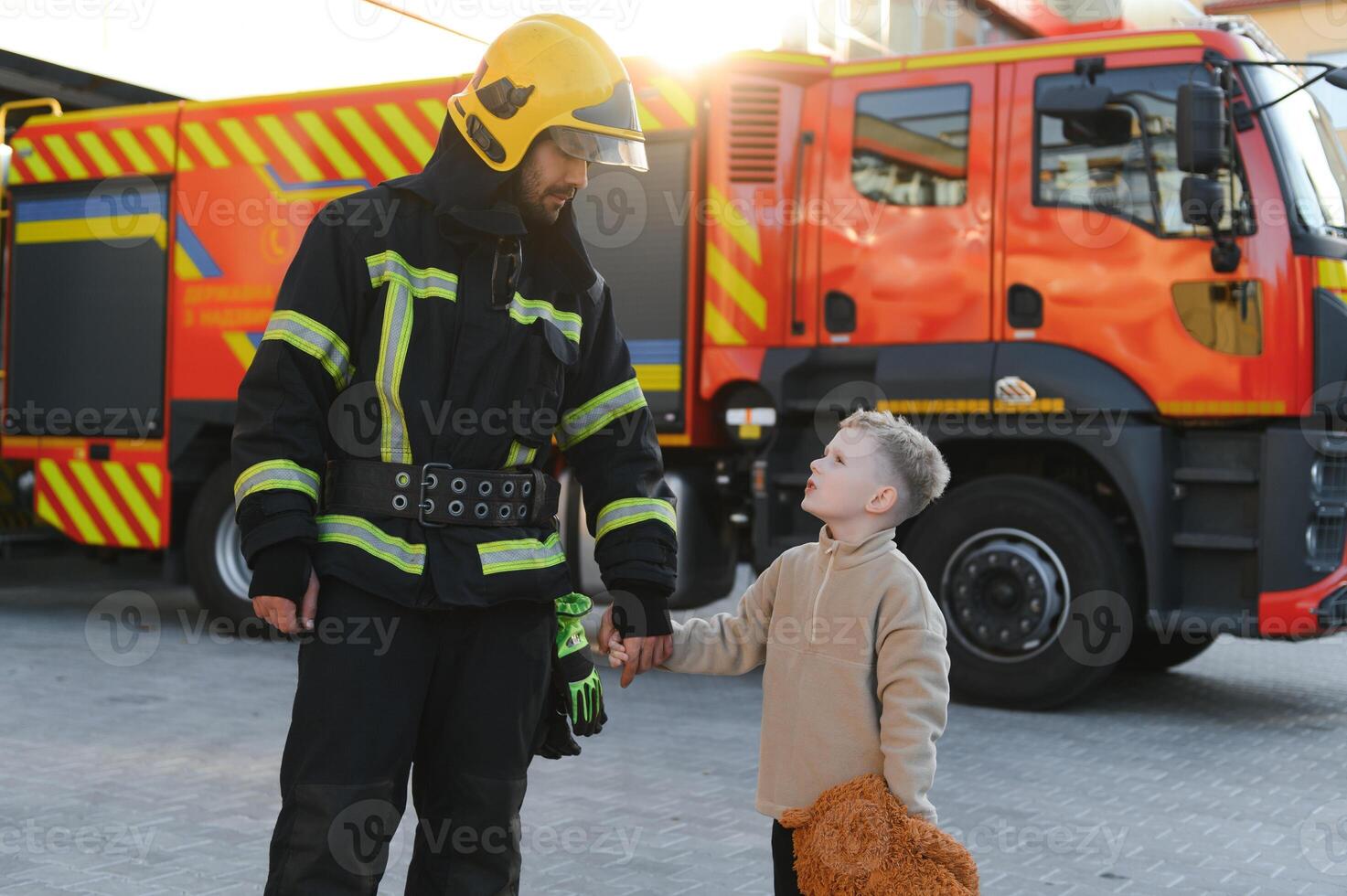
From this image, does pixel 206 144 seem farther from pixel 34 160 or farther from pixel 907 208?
pixel 907 208

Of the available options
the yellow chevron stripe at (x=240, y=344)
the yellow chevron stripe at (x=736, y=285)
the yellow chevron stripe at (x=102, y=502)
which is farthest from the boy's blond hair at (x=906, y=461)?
the yellow chevron stripe at (x=102, y=502)

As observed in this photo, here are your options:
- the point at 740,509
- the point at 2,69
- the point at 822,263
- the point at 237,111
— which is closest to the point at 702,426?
the point at 740,509

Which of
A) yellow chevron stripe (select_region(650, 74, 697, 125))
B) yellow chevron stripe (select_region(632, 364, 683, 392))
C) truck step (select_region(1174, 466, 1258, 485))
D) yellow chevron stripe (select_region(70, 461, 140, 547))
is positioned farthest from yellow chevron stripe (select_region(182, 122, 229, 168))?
truck step (select_region(1174, 466, 1258, 485))

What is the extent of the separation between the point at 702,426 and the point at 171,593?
18.1 ft

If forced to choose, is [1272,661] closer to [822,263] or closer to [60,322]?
[822,263]

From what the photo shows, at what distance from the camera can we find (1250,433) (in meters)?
6.79

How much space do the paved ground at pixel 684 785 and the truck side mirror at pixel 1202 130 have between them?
7.88 ft

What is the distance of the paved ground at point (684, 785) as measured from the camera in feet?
14.7

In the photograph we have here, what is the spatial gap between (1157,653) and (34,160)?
7210 millimetres

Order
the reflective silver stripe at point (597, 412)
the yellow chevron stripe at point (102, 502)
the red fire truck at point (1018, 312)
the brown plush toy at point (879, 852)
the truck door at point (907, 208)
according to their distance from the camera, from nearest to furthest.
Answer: the brown plush toy at point (879, 852)
the reflective silver stripe at point (597, 412)
the red fire truck at point (1018, 312)
the truck door at point (907, 208)
the yellow chevron stripe at point (102, 502)

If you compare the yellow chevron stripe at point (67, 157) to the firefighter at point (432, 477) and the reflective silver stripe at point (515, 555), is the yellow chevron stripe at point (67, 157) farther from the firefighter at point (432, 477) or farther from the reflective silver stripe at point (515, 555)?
the reflective silver stripe at point (515, 555)

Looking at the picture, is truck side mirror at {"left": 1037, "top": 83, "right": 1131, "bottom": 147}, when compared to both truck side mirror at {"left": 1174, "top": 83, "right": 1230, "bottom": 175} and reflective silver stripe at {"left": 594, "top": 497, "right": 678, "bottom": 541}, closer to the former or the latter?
truck side mirror at {"left": 1174, "top": 83, "right": 1230, "bottom": 175}

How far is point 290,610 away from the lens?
274 cm

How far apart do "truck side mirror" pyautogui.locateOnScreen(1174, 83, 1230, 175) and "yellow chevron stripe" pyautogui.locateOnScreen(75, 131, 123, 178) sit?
19.9 ft
